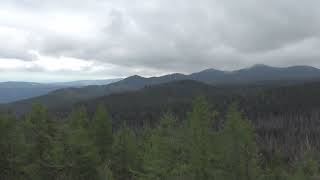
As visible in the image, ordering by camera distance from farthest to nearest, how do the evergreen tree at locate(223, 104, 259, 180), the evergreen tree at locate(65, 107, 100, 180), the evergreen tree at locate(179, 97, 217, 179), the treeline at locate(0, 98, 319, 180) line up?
the evergreen tree at locate(223, 104, 259, 180) < the evergreen tree at locate(65, 107, 100, 180) < the treeline at locate(0, 98, 319, 180) < the evergreen tree at locate(179, 97, 217, 179)

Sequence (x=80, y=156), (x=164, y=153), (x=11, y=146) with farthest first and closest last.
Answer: (x=11, y=146) → (x=80, y=156) → (x=164, y=153)

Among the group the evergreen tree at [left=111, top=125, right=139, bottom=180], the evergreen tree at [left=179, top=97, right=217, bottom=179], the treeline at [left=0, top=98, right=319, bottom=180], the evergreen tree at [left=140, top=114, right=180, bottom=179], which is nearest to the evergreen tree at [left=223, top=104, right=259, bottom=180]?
the treeline at [left=0, top=98, right=319, bottom=180]

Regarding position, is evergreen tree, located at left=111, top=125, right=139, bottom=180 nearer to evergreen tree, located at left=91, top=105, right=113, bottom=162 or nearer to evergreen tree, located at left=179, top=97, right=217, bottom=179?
evergreen tree, located at left=91, top=105, right=113, bottom=162

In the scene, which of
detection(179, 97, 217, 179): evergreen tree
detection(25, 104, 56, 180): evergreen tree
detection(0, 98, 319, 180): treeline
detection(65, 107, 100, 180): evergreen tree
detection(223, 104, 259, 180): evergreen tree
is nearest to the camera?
detection(179, 97, 217, 179): evergreen tree

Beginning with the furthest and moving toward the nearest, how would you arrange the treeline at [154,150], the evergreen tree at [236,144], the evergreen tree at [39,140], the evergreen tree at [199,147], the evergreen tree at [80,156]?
the evergreen tree at [236,144] → the evergreen tree at [39,140] → the evergreen tree at [80,156] → the treeline at [154,150] → the evergreen tree at [199,147]

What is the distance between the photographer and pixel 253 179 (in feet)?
111

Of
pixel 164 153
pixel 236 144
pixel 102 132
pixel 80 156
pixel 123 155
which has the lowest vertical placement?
pixel 123 155

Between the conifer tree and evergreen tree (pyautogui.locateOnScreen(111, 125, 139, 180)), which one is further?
evergreen tree (pyautogui.locateOnScreen(111, 125, 139, 180))

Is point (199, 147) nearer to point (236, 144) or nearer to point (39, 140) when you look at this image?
point (236, 144)

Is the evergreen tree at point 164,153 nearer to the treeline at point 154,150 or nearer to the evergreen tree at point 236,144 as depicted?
the treeline at point 154,150

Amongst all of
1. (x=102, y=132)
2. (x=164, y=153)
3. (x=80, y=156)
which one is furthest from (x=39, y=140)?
(x=164, y=153)

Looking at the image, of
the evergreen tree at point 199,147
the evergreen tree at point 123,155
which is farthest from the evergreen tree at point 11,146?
the evergreen tree at point 199,147

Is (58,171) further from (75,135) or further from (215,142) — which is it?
(215,142)

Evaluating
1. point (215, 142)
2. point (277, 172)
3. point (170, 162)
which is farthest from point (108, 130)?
point (277, 172)
